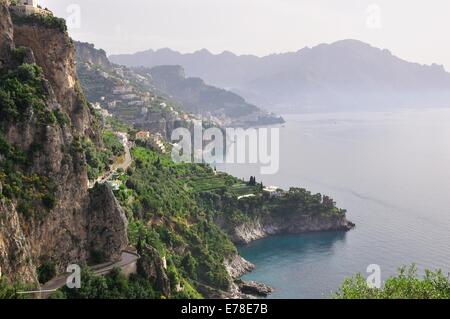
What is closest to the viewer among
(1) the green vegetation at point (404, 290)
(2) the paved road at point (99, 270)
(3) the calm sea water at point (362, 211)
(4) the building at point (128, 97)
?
(1) the green vegetation at point (404, 290)

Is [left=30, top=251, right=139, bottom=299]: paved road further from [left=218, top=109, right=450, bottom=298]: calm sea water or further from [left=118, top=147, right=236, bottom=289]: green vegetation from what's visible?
[left=218, top=109, right=450, bottom=298]: calm sea water

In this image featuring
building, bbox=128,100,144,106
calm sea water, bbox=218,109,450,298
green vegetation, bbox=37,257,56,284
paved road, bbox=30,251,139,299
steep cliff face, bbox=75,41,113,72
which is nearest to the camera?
paved road, bbox=30,251,139,299

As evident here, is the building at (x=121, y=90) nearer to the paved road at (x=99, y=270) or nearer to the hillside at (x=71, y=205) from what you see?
the hillside at (x=71, y=205)

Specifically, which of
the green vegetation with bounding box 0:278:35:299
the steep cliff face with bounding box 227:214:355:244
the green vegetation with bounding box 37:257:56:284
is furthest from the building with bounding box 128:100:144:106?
the green vegetation with bounding box 0:278:35:299

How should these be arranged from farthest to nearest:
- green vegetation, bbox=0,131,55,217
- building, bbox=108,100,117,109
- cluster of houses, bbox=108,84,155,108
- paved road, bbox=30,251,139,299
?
cluster of houses, bbox=108,84,155,108 → building, bbox=108,100,117,109 → green vegetation, bbox=0,131,55,217 → paved road, bbox=30,251,139,299

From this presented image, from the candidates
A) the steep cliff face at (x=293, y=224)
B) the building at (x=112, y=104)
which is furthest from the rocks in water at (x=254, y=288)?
the building at (x=112, y=104)

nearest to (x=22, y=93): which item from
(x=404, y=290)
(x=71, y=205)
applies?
(x=71, y=205)

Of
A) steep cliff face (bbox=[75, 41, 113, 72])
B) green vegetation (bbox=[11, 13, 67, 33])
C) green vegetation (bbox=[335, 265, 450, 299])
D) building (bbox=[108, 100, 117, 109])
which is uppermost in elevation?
steep cliff face (bbox=[75, 41, 113, 72])
